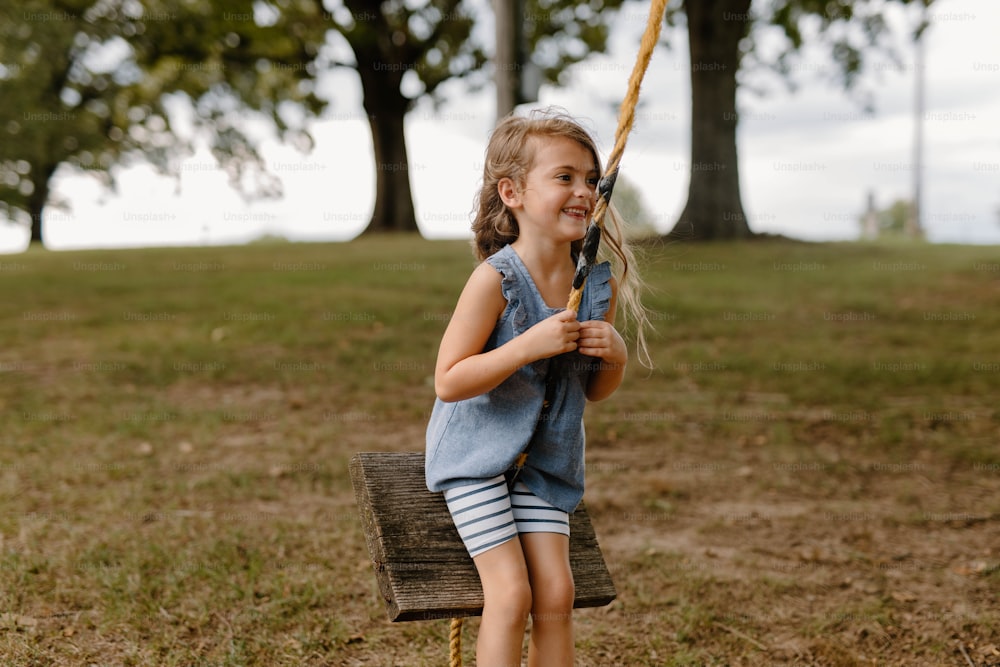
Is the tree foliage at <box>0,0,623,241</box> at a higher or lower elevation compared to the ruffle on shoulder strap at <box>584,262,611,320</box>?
higher

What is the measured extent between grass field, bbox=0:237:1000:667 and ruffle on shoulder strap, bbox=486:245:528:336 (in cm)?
73

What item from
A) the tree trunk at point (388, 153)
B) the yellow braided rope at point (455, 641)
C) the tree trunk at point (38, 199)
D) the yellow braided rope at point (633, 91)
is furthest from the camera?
the tree trunk at point (38, 199)

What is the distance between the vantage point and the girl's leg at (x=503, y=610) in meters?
2.39

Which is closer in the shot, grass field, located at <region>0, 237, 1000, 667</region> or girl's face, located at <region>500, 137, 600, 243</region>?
girl's face, located at <region>500, 137, 600, 243</region>

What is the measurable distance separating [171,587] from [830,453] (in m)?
4.08

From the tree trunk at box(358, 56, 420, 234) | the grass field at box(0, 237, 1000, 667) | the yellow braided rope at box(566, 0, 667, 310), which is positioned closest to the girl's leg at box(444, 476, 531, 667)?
the yellow braided rope at box(566, 0, 667, 310)

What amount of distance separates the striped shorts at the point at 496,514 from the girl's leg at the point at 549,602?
1.7 inches

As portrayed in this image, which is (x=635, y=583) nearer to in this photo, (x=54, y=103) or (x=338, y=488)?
(x=338, y=488)

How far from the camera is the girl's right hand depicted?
7.68ft

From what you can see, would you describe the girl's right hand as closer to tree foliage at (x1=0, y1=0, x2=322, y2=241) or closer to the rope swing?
the rope swing

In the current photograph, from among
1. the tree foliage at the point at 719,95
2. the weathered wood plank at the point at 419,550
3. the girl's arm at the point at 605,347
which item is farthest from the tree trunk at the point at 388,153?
the girl's arm at the point at 605,347

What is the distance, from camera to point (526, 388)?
2.53 metres

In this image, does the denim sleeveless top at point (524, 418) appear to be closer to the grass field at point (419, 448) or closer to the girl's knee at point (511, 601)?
the girl's knee at point (511, 601)

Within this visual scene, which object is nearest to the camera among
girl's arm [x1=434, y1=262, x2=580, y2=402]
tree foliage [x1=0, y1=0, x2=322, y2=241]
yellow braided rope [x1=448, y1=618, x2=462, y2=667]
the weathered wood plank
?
girl's arm [x1=434, y1=262, x2=580, y2=402]
